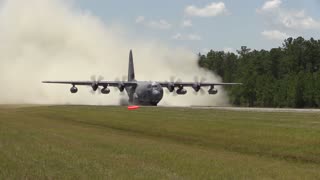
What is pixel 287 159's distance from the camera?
2473cm

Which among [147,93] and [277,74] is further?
[277,74]

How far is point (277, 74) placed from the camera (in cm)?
15762

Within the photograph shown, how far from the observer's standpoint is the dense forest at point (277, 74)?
11650cm

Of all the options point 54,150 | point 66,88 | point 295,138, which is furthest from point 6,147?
point 66,88

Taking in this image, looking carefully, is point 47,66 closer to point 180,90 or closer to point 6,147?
point 180,90

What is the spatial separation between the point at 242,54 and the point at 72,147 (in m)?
168

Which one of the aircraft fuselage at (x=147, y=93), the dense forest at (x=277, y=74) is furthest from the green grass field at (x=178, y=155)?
the dense forest at (x=277, y=74)

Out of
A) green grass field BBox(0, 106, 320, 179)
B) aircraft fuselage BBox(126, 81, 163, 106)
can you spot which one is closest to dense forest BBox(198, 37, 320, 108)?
aircraft fuselage BBox(126, 81, 163, 106)

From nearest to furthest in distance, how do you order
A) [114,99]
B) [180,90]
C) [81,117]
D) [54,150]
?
[54,150] → [81,117] → [180,90] → [114,99]

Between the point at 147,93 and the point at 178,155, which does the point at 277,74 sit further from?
the point at 178,155

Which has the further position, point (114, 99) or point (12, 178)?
point (114, 99)

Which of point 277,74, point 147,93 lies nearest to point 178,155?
point 147,93

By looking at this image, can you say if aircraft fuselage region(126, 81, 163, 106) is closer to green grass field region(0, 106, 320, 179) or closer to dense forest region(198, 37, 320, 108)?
dense forest region(198, 37, 320, 108)

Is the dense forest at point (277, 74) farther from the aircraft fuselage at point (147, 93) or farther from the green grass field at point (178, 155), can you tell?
the green grass field at point (178, 155)
